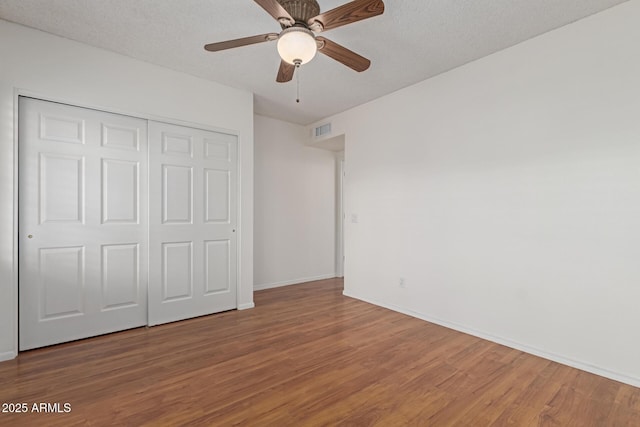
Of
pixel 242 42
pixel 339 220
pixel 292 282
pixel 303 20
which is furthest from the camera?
pixel 339 220

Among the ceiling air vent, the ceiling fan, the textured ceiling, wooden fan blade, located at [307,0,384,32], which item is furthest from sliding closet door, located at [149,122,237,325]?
wooden fan blade, located at [307,0,384,32]

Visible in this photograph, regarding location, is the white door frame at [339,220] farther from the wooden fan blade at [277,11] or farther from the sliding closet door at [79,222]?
the wooden fan blade at [277,11]

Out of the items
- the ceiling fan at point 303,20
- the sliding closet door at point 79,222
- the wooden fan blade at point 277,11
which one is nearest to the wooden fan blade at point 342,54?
the ceiling fan at point 303,20

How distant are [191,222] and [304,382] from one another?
220 centimetres

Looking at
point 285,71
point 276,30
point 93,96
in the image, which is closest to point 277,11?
point 285,71

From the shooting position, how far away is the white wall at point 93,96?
2387 millimetres

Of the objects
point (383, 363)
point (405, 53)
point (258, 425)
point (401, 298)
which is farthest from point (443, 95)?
point (258, 425)

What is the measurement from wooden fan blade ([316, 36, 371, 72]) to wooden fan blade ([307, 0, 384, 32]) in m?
0.13

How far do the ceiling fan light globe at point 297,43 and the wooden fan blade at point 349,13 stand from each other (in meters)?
0.11

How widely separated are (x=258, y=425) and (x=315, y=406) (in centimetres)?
36

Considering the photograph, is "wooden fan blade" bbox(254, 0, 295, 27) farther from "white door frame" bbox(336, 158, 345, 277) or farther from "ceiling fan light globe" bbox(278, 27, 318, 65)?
"white door frame" bbox(336, 158, 345, 277)

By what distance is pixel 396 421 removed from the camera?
168 cm

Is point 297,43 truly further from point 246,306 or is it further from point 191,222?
point 246,306

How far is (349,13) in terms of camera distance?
5.74ft
